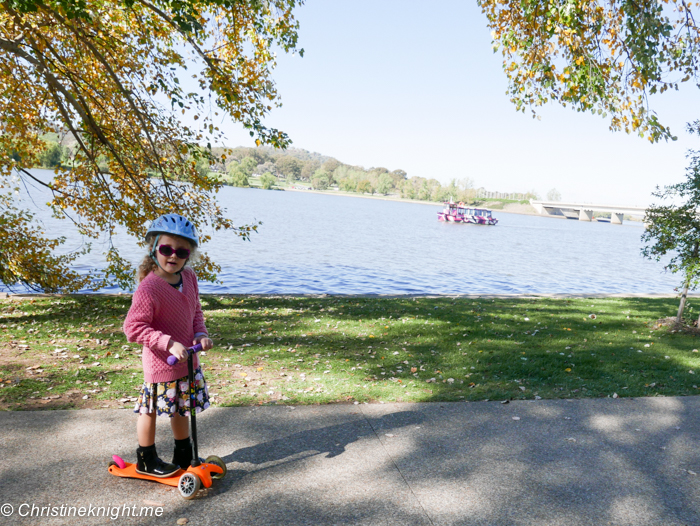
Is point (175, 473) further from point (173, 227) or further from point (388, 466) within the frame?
point (173, 227)

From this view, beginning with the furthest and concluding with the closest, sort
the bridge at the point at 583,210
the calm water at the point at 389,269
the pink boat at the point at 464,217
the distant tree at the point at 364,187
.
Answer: the distant tree at the point at 364,187, the bridge at the point at 583,210, the pink boat at the point at 464,217, the calm water at the point at 389,269

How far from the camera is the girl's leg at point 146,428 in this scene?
343cm

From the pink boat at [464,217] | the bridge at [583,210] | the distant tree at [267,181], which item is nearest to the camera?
the pink boat at [464,217]

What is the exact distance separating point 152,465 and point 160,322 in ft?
3.43

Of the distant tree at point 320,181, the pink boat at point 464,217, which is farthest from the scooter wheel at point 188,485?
the distant tree at point 320,181

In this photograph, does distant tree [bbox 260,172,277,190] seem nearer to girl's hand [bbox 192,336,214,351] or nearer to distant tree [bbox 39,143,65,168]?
distant tree [bbox 39,143,65,168]

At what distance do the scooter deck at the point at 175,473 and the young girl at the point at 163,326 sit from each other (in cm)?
4

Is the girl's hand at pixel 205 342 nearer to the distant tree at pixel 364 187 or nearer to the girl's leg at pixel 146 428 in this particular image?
the girl's leg at pixel 146 428

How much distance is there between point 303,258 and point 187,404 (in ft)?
79.5

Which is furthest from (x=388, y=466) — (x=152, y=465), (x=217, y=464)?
(x=152, y=465)

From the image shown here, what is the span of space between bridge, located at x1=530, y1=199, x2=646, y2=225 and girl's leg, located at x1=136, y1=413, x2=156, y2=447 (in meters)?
98.0

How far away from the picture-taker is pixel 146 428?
135 inches

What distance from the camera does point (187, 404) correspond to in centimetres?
346

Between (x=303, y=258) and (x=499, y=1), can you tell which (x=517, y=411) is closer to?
(x=499, y=1)
